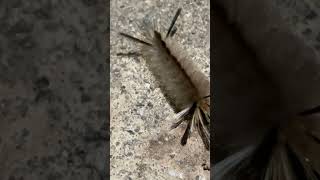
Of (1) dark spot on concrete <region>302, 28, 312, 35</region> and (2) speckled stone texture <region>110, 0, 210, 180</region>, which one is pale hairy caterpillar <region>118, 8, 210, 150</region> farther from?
(1) dark spot on concrete <region>302, 28, 312, 35</region>

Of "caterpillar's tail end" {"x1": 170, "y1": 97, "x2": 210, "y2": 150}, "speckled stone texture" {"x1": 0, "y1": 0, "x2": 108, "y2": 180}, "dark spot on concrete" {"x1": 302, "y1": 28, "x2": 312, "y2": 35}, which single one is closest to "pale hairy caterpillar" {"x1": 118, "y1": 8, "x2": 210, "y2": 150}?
"caterpillar's tail end" {"x1": 170, "y1": 97, "x2": 210, "y2": 150}

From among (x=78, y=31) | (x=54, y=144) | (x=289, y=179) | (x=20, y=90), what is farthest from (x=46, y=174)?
(x=289, y=179)

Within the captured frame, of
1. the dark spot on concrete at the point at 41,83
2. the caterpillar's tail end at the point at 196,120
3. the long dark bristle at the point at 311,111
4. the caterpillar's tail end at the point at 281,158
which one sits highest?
the dark spot on concrete at the point at 41,83

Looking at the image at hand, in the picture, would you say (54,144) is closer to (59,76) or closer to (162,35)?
(59,76)

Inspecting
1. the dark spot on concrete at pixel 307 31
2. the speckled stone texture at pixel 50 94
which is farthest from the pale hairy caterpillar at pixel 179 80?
the dark spot on concrete at pixel 307 31

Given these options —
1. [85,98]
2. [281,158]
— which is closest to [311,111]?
[281,158]

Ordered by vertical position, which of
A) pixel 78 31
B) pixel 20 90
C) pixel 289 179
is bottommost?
pixel 289 179

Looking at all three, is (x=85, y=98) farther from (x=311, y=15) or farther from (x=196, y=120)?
(x=311, y=15)

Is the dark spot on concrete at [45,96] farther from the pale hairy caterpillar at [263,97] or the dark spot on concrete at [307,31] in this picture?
the dark spot on concrete at [307,31]
